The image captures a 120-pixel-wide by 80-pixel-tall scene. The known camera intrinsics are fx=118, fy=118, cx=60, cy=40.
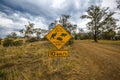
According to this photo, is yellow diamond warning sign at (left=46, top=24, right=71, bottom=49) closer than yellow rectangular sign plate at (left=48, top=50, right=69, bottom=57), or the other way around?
yellow rectangular sign plate at (left=48, top=50, right=69, bottom=57)

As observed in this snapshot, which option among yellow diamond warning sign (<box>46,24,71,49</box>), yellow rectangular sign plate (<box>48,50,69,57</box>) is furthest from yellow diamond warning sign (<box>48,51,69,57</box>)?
yellow diamond warning sign (<box>46,24,71,49</box>)

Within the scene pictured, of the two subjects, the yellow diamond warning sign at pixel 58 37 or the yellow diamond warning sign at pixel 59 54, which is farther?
the yellow diamond warning sign at pixel 58 37

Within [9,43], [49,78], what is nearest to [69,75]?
[49,78]

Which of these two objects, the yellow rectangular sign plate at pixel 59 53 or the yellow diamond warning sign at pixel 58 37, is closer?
the yellow rectangular sign plate at pixel 59 53

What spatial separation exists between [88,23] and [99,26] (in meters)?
3.93

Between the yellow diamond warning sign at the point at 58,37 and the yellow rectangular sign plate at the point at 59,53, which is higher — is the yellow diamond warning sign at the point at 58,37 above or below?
above

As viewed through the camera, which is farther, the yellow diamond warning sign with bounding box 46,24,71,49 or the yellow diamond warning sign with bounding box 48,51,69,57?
the yellow diamond warning sign with bounding box 46,24,71,49

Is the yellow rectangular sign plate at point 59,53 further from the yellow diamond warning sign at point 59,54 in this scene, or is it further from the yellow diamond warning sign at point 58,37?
the yellow diamond warning sign at point 58,37

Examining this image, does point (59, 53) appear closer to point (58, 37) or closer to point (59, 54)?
point (59, 54)

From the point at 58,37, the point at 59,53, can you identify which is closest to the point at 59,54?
the point at 59,53

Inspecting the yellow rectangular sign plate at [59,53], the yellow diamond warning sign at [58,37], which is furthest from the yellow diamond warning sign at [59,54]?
the yellow diamond warning sign at [58,37]

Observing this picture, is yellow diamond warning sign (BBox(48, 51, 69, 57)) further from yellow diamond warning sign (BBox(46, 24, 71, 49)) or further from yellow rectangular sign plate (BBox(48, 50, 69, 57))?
yellow diamond warning sign (BBox(46, 24, 71, 49))

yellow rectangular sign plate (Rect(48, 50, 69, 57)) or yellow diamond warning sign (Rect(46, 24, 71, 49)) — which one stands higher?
yellow diamond warning sign (Rect(46, 24, 71, 49))

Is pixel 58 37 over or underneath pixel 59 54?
over
